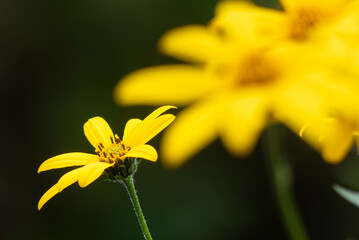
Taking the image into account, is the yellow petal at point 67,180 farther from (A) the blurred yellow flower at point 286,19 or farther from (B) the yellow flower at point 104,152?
(A) the blurred yellow flower at point 286,19

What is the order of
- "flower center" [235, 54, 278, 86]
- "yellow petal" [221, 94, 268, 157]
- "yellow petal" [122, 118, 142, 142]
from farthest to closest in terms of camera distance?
1. "yellow petal" [122, 118, 142, 142]
2. "flower center" [235, 54, 278, 86]
3. "yellow petal" [221, 94, 268, 157]

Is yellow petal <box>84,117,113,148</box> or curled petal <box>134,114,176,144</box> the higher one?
yellow petal <box>84,117,113,148</box>

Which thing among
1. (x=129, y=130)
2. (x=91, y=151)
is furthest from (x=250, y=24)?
(x=91, y=151)

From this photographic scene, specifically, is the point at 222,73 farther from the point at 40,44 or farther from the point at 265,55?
the point at 40,44

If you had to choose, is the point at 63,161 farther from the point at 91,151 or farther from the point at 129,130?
the point at 91,151

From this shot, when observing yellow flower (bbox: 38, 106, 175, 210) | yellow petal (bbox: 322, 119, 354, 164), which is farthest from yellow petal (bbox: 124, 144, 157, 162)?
yellow petal (bbox: 322, 119, 354, 164)

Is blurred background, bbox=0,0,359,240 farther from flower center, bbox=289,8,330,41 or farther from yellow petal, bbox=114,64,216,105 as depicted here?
yellow petal, bbox=114,64,216,105

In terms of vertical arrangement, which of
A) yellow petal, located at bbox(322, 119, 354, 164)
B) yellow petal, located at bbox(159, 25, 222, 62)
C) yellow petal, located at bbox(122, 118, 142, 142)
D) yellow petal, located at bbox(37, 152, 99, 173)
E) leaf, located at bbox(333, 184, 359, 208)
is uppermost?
yellow petal, located at bbox(159, 25, 222, 62)

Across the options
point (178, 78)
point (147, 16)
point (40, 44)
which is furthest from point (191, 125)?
Result: point (40, 44)
